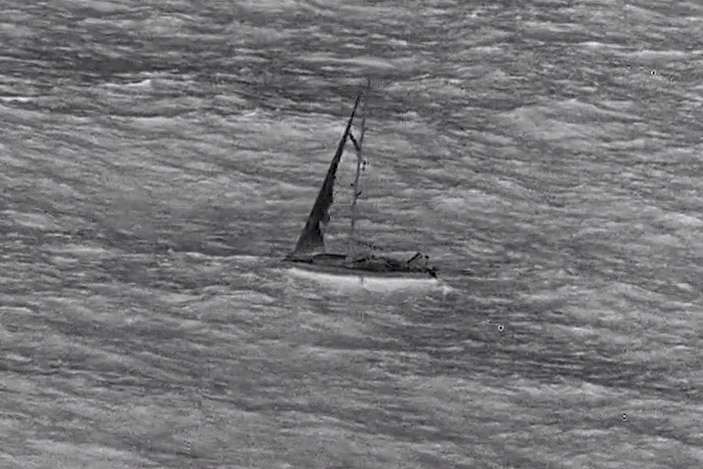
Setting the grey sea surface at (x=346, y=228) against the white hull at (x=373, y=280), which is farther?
the white hull at (x=373, y=280)

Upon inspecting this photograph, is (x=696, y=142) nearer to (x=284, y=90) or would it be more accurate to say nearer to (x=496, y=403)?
(x=284, y=90)

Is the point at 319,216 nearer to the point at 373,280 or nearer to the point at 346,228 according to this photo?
the point at 346,228

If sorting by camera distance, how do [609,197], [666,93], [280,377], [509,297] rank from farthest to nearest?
1. [666,93]
2. [609,197]
3. [509,297]
4. [280,377]

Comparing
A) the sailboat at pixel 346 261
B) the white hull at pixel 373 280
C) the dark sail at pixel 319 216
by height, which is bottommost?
the white hull at pixel 373 280

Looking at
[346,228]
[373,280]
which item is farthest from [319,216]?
[373,280]

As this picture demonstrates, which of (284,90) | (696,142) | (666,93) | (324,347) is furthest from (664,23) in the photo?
(324,347)
